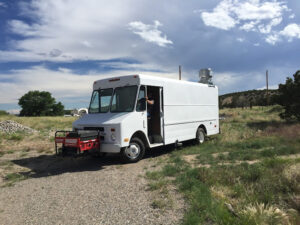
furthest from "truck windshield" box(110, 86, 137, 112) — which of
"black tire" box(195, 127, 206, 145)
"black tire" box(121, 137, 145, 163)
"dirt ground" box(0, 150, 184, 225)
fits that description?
A: "black tire" box(195, 127, 206, 145)

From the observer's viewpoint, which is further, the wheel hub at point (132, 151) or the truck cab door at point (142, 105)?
the truck cab door at point (142, 105)

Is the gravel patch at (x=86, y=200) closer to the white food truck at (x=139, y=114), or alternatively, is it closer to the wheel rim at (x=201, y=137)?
the white food truck at (x=139, y=114)

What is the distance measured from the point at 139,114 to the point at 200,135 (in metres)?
4.59

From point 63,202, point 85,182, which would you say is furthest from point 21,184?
point 63,202

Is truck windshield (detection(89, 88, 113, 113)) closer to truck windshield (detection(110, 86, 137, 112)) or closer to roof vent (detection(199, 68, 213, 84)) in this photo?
truck windshield (detection(110, 86, 137, 112))

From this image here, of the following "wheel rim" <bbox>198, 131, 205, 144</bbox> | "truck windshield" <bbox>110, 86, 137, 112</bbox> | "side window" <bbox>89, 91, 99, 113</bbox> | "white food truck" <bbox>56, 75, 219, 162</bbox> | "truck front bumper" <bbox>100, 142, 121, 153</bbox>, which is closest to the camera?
"truck front bumper" <bbox>100, 142, 121, 153</bbox>

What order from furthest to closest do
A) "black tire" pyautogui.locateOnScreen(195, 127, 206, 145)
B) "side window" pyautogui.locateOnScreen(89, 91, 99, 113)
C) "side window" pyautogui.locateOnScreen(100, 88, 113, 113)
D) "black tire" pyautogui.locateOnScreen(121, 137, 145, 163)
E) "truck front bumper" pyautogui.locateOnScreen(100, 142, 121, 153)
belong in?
1. "black tire" pyautogui.locateOnScreen(195, 127, 206, 145)
2. "side window" pyautogui.locateOnScreen(89, 91, 99, 113)
3. "side window" pyautogui.locateOnScreen(100, 88, 113, 113)
4. "black tire" pyautogui.locateOnScreen(121, 137, 145, 163)
5. "truck front bumper" pyautogui.locateOnScreen(100, 142, 121, 153)

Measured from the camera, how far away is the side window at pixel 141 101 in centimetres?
842

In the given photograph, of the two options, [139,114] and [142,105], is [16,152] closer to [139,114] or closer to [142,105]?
[139,114]

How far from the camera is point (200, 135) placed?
39.4ft

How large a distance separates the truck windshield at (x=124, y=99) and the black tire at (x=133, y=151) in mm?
1069

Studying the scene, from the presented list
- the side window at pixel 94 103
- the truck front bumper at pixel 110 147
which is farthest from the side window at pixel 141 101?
the side window at pixel 94 103

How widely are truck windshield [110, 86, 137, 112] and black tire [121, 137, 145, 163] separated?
42.1 inches

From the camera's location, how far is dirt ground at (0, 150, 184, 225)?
4266 mm
